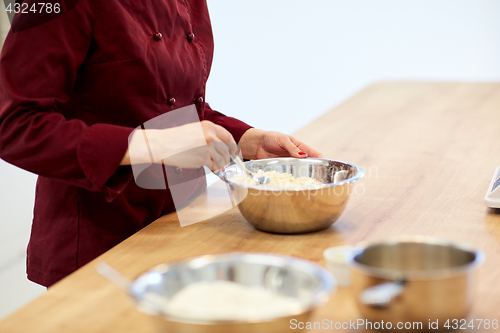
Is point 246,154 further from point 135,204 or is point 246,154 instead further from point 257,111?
point 257,111

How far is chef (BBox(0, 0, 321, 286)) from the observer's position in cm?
98

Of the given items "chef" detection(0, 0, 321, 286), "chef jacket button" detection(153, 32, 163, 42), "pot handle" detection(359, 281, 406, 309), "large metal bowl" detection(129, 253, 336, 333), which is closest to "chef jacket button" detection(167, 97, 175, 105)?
"chef" detection(0, 0, 321, 286)

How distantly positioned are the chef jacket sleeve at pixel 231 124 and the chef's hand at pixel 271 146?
16mm

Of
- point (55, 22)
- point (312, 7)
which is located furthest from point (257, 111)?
point (55, 22)

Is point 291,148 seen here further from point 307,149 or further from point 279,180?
point 279,180

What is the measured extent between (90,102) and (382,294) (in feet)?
2.37

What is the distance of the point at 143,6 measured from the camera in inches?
45.1

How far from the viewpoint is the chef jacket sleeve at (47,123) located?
97 centimetres

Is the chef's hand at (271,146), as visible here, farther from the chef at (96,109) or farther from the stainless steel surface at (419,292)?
the stainless steel surface at (419,292)

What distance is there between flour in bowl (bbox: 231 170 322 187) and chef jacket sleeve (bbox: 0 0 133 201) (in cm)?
26

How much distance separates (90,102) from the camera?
3.69ft

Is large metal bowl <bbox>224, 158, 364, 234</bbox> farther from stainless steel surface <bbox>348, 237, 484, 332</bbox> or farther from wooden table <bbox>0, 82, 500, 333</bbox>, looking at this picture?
stainless steel surface <bbox>348, 237, 484, 332</bbox>

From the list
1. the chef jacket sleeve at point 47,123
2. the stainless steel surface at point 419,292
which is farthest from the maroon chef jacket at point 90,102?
the stainless steel surface at point 419,292

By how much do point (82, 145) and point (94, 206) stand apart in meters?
0.26
